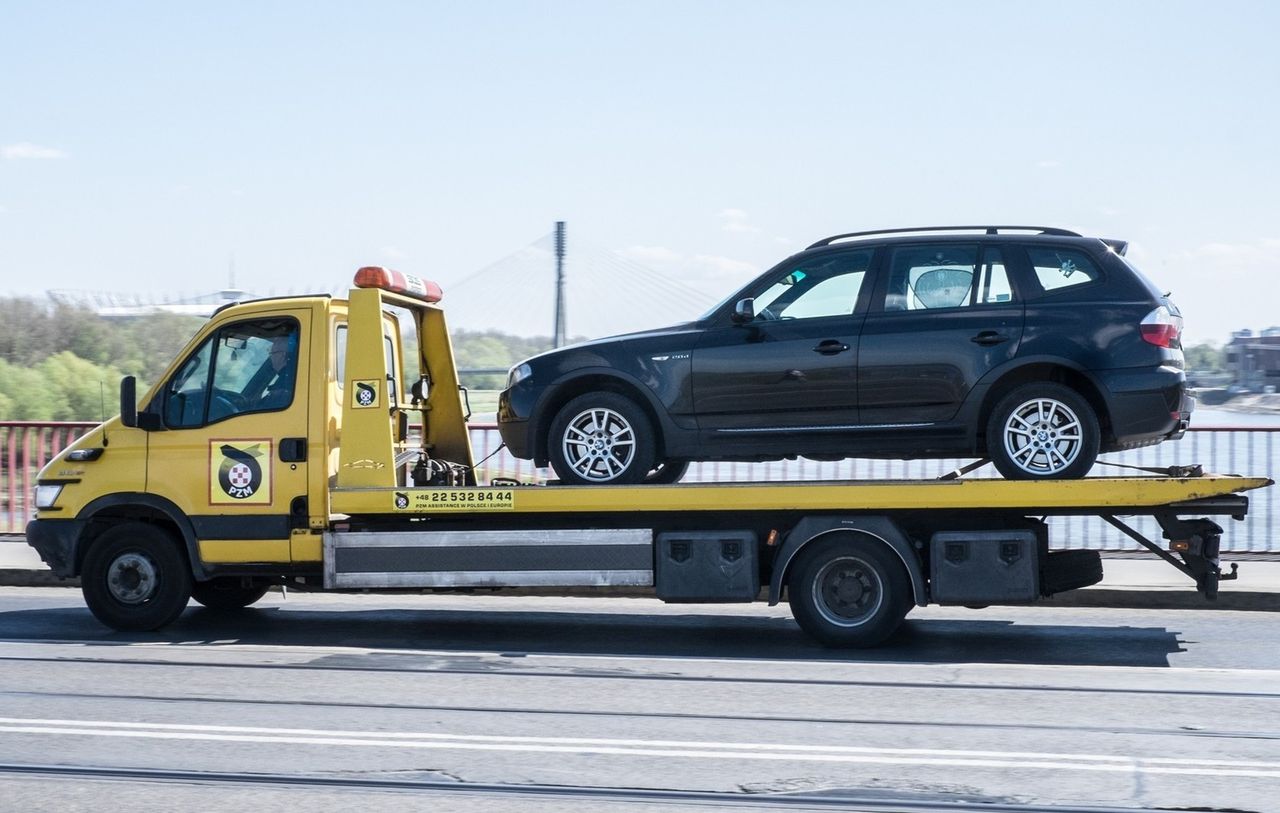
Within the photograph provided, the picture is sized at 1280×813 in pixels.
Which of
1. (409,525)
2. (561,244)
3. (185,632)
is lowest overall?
(185,632)

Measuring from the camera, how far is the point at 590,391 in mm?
10047

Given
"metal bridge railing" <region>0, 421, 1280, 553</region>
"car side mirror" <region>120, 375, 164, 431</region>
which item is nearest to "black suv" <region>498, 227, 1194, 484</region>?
"metal bridge railing" <region>0, 421, 1280, 553</region>

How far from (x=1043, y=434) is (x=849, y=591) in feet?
5.16

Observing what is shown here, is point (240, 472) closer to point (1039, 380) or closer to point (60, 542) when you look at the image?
point (60, 542)

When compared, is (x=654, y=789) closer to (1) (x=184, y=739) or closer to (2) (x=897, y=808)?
(2) (x=897, y=808)

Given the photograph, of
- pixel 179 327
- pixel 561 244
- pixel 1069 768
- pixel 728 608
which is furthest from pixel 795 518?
pixel 179 327

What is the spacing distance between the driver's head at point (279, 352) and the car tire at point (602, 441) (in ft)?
6.21

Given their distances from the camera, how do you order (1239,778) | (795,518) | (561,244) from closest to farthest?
(1239,778) < (795,518) < (561,244)

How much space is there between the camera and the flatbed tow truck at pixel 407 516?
31.0 feet

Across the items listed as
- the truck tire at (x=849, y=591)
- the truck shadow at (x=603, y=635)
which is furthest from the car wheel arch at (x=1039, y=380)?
the truck shadow at (x=603, y=635)

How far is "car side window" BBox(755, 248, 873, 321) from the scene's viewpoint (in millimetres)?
9773

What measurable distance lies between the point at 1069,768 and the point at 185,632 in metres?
6.55

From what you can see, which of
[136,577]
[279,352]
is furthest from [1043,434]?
[136,577]

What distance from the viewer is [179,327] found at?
36844 mm
